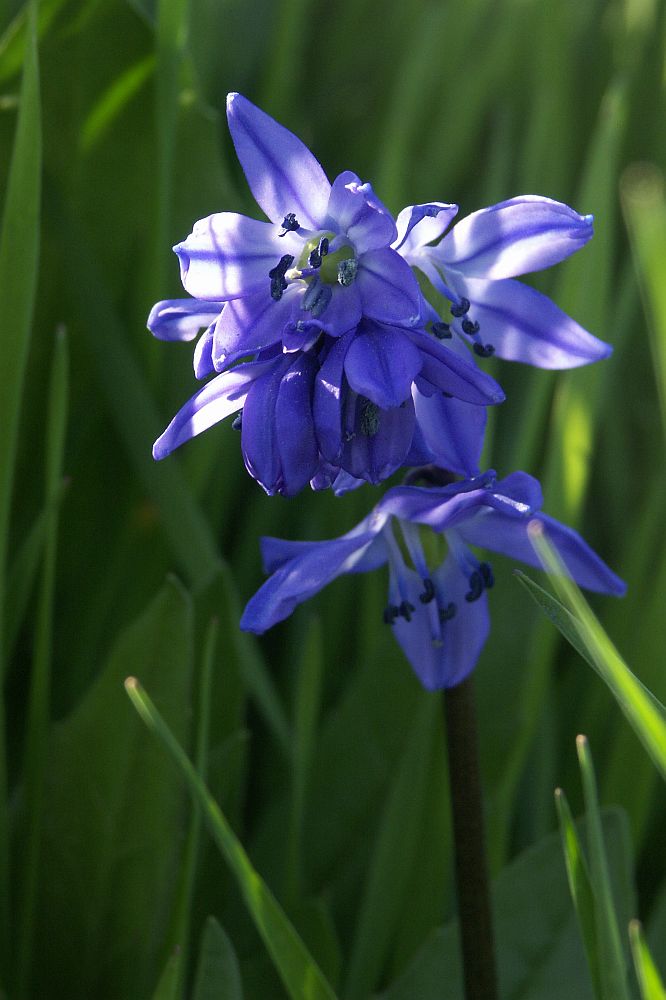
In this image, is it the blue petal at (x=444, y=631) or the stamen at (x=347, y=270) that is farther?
the blue petal at (x=444, y=631)

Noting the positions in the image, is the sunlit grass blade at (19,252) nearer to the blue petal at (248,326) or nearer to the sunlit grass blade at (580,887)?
the blue petal at (248,326)

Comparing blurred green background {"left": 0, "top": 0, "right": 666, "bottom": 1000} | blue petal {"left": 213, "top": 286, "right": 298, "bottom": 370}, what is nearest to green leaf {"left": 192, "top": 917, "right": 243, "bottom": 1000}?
blurred green background {"left": 0, "top": 0, "right": 666, "bottom": 1000}

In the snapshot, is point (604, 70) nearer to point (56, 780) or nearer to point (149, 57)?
point (149, 57)

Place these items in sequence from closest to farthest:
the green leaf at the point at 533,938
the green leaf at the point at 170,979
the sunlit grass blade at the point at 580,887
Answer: the sunlit grass blade at the point at 580,887 < the green leaf at the point at 170,979 < the green leaf at the point at 533,938

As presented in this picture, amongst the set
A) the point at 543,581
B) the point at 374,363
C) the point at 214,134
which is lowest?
the point at 543,581

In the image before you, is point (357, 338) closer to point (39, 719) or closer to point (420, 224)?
point (420, 224)

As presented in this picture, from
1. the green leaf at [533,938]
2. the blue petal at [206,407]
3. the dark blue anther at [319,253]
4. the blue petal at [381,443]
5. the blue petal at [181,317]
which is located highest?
the dark blue anther at [319,253]

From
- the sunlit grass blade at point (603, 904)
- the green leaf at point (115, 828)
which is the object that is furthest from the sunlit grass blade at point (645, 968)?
the green leaf at point (115, 828)

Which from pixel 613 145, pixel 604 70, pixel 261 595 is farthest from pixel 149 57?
pixel 604 70
